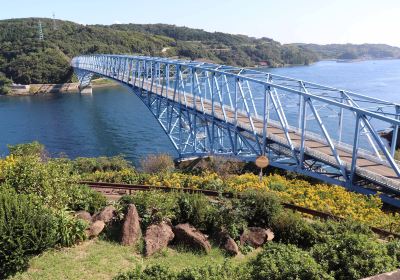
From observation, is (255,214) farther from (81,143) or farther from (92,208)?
(81,143)

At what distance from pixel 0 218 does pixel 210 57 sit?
173 metres

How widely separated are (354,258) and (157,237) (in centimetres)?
597

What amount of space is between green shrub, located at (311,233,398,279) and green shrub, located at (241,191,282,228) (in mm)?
3921

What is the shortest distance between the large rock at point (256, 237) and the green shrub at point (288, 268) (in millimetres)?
3119

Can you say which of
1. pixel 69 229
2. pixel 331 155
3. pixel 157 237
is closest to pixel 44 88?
pixel 331 155

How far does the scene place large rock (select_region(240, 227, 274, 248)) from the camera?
13.0 meters

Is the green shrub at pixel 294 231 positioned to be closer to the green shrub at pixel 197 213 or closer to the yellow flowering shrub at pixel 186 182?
the green shrub at pixel 197 213

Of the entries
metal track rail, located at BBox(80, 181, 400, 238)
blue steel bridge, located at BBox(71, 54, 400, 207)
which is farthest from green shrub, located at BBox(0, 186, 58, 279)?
blue steel bridge, located at BBox(71, 54, 400, 207)

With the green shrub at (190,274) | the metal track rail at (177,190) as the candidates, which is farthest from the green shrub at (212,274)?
the metal track rail at (177,190)

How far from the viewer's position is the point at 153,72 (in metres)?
59.6

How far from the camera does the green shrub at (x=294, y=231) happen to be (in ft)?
41.5

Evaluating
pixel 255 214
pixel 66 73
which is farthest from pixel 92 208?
pixel 66 73

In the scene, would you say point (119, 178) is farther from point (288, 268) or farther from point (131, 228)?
point (288, 268)

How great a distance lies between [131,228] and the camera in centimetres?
1284
